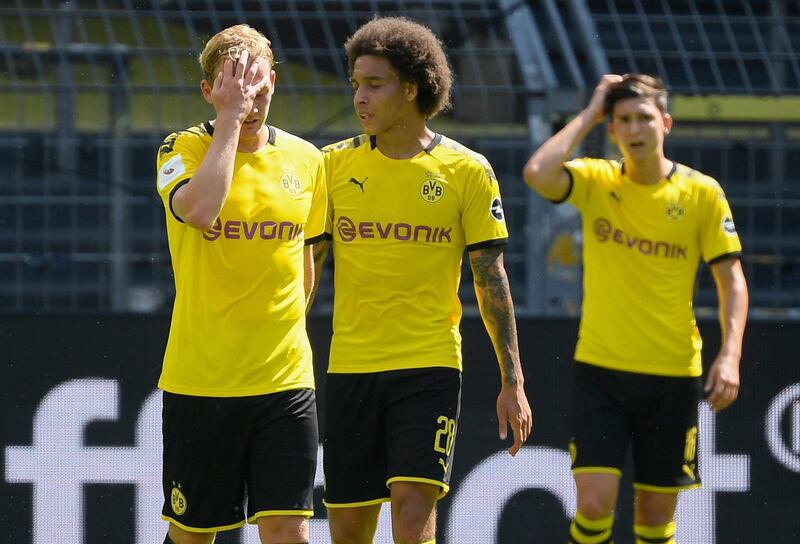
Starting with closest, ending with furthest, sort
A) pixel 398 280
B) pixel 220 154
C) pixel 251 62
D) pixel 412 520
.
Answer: pixel 220 154 < pixel 251 62 < pixel 412 520 < pixel 398 280

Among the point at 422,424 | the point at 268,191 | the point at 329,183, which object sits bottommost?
the point at 422,424

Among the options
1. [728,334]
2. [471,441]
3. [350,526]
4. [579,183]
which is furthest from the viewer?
[471,441]

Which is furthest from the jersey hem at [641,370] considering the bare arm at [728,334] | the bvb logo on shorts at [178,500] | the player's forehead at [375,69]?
the bvb logo on shorts at [178,500]

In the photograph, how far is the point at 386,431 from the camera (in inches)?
195

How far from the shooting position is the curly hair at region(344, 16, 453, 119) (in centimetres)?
497

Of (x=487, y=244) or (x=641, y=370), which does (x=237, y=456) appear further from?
(x=641, y=370)

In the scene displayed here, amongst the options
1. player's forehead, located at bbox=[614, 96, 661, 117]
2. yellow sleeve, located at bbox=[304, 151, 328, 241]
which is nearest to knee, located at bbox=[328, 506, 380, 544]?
yellow sleeve, located at bbox=[304, 151, 328, 241]

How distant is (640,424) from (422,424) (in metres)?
1.17

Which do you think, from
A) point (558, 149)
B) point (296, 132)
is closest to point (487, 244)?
point (558, 149)

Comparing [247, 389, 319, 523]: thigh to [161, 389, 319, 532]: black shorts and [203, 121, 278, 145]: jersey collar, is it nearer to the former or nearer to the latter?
[161, 389, 319, 532]: black shorts

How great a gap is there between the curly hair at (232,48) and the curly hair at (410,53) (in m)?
0.65

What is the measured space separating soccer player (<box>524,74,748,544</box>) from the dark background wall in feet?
2.17

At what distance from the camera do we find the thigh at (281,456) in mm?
4398

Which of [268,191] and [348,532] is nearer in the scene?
[268,191]
